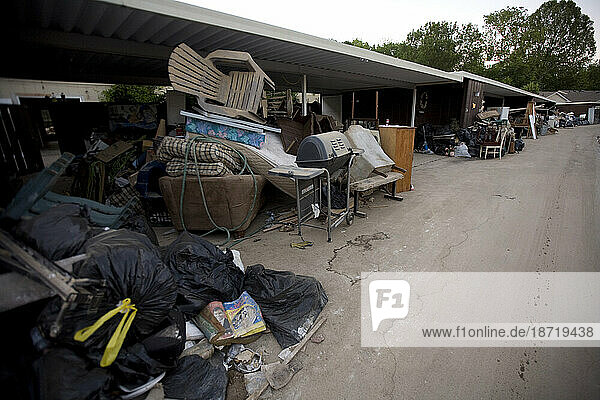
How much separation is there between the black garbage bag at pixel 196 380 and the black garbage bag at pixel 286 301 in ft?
Answer: 1.61

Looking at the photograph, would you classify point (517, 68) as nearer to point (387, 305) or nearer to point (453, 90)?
point (453, 90)

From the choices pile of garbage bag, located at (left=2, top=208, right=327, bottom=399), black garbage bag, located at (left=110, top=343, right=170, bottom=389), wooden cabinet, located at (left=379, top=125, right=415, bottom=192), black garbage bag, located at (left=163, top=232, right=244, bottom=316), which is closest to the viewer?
pile of garbage bag, located at (left=2, top=208, right=327, bottom=399)

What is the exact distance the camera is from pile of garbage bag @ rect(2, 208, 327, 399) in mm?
1489

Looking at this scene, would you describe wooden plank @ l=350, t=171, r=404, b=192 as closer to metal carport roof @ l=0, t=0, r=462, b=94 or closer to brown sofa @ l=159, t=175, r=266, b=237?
brown sofa @ l=159, t=175, r=266, b=237

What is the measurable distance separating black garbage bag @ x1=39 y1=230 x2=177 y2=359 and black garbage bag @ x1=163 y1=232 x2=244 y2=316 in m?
0.28

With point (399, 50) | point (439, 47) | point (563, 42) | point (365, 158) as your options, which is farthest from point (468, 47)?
point (365, 158)

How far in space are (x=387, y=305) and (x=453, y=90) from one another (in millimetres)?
12778

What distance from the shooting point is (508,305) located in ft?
8.38

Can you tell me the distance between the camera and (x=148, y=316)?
185 centimetres

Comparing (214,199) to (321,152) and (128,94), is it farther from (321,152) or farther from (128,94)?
(128,94)

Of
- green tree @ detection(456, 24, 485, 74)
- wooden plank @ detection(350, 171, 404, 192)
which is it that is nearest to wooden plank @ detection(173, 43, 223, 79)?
wooden plank @ detection(350, 171, 404, 192)

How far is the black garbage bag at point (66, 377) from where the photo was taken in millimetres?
1352

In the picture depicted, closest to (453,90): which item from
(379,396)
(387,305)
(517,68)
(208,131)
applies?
(208,131)

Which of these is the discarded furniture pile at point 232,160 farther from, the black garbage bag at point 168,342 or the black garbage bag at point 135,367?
the black garbage bag at point 135,367
